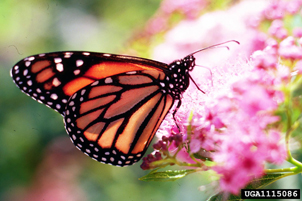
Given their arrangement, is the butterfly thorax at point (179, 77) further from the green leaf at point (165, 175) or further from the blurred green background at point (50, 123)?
the blurred green background at point (50, 123)

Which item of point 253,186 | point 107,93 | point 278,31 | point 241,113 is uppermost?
point 278,31

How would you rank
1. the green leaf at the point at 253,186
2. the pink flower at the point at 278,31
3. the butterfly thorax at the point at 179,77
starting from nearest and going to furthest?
the green leaf at the point at 253,186 < the pink flower at the point at 278,31 < the butterfly thorax at the point at 179,77

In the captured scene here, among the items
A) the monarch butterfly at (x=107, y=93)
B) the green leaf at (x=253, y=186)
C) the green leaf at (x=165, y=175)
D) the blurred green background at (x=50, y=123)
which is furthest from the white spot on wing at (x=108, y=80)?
the blurred green background at (x=50, y=123)

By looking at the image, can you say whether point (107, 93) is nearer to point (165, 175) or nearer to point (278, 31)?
point (165, 175)

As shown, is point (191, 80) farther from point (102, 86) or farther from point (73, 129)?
point (73, 129)

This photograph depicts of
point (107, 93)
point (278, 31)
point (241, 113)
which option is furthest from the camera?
point (107, 93)

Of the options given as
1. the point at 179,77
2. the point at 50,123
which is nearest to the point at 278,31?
the point at 179,77

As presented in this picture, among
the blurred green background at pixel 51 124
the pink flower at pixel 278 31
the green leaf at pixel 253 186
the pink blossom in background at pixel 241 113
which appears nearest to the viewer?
the pink blossom in background at pixel 241 113
